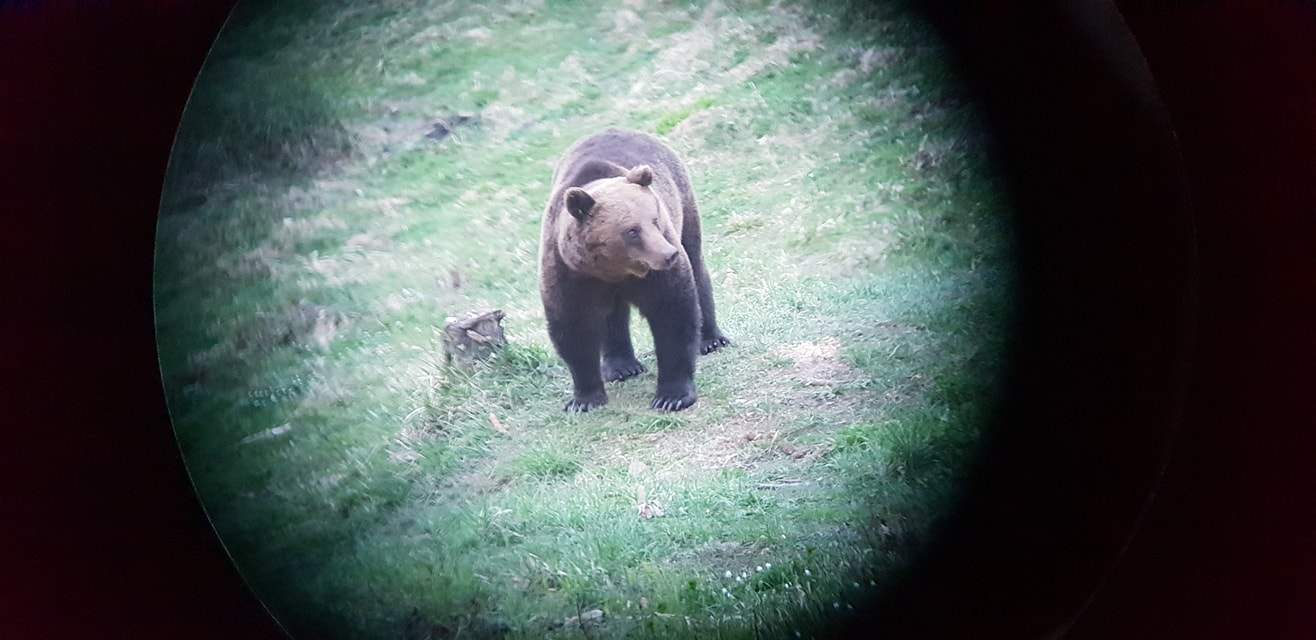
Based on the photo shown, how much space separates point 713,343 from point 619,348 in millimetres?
168

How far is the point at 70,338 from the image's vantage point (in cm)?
200

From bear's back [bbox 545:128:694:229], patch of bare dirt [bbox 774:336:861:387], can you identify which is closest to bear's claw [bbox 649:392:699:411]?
patch of bare dirt [bbox 774:336:861:387]

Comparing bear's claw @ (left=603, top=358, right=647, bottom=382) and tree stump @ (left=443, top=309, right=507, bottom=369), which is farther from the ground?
tree stump @ (left=443, top=309, right=507, bottom=369)

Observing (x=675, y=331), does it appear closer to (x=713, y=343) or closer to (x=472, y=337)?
(x=713, y=343)

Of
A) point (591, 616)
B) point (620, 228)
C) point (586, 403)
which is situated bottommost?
point (591, 616)

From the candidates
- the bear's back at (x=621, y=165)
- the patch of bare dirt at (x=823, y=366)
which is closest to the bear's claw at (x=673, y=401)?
the patch of bare dirt at (x=823, y=366)

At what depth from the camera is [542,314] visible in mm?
1838

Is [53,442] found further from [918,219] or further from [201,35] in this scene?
[918,219]

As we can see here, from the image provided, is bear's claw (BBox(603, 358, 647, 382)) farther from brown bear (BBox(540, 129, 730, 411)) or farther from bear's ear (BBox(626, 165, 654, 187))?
bear's ear (BBox(626, 165, 654, 187))

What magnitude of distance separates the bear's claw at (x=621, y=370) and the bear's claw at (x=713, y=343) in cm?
11

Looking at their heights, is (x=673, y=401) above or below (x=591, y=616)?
above

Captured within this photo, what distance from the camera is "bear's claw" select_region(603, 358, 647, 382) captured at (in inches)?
72.9

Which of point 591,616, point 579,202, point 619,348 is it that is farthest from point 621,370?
point 591,616

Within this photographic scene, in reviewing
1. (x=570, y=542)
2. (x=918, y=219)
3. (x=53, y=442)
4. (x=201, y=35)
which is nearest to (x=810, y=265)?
(x=918, y=219)
